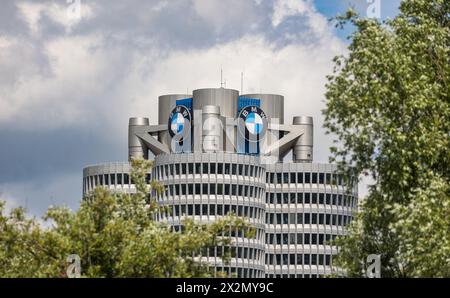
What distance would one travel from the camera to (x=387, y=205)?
59.7m

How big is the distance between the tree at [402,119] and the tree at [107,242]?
8792 mm

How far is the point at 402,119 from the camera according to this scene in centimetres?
6247

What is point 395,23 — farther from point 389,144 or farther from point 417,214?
point 417,214

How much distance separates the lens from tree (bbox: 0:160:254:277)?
Result: 53781 millimetres

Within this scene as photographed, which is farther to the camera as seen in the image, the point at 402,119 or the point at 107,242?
the point at 402,119

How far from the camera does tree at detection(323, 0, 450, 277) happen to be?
192ft

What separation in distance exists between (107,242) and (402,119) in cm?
1678

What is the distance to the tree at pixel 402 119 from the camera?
58500 millimetres

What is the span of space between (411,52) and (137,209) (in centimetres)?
1567

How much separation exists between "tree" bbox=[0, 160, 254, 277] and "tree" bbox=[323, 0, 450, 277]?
8792 millimetres

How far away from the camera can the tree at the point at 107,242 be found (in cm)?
5378
